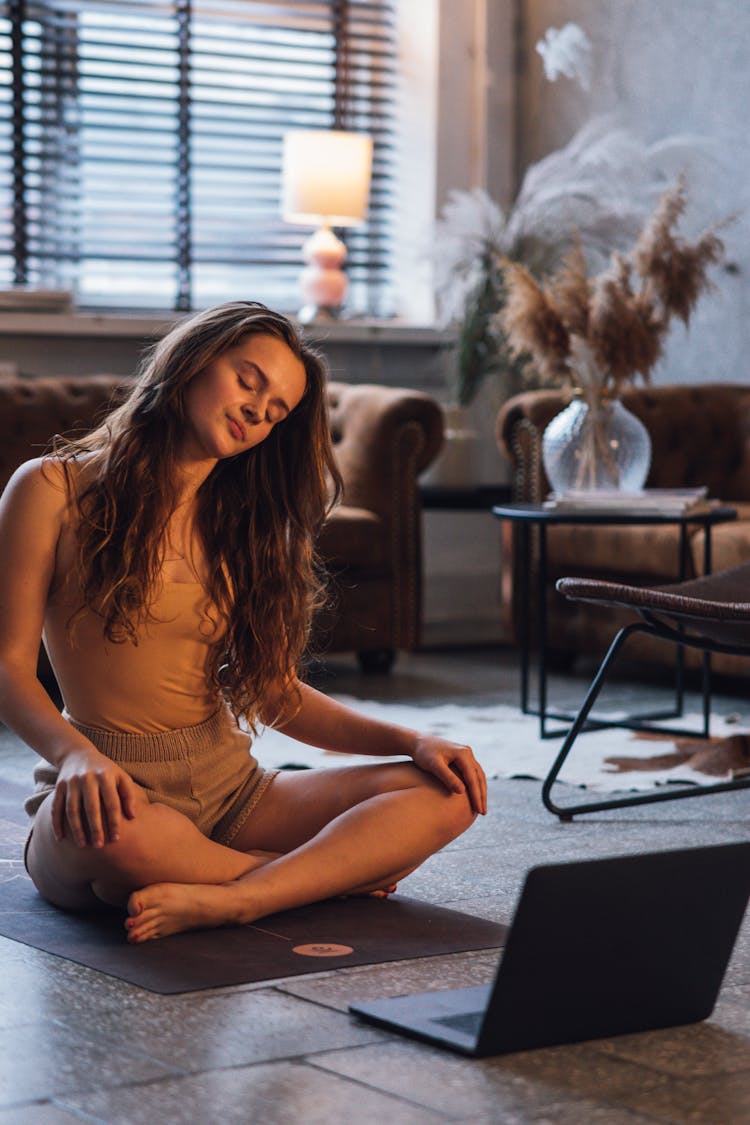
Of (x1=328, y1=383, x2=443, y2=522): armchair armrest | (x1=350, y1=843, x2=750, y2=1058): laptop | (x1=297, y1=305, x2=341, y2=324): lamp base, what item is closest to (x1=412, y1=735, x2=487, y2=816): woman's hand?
(x1=350, y1=843, x2=750, y2=1058): laptop

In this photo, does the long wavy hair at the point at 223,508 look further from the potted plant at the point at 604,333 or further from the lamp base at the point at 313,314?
the lamp base at the point at 313,314

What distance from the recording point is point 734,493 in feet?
15.8

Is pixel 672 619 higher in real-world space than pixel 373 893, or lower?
higher

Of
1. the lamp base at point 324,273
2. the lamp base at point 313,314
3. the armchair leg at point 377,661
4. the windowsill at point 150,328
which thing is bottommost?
the armchair leg at point 377,661

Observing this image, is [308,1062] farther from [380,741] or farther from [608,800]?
[608,800]

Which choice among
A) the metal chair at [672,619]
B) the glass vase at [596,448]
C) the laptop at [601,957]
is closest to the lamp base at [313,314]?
the glass vase at [596,448]

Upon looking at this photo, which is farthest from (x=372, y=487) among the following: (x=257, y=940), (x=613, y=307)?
(x=257, y=940)

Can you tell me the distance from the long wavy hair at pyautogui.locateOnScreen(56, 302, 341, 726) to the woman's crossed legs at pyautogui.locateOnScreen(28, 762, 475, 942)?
154 mm

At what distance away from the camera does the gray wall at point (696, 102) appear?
510 cm

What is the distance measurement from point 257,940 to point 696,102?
3.97 metres

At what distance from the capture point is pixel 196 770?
2.08 meters

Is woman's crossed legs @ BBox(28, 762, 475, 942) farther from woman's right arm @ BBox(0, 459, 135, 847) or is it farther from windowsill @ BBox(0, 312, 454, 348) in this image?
windowsill @ BBox(0, 312, 454, 348)

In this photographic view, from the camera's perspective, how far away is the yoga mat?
183cm

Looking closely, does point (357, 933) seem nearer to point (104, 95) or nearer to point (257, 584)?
point (257, 584)
